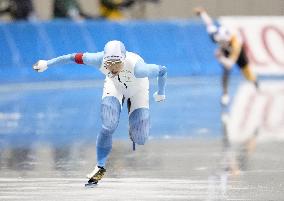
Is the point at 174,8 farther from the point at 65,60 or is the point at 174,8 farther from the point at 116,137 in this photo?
the point at 65,60

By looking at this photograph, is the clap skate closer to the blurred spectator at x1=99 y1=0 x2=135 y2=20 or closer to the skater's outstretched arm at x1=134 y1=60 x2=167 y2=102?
the skater's outstretched arm at x1=134 y1=60 x2=167 y2=102

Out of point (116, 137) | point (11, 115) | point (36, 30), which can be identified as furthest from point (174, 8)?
point (116, 137)

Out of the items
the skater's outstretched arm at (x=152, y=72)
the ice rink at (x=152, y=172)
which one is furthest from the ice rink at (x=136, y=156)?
the skater's outstretched arm at (x=152, y=72)

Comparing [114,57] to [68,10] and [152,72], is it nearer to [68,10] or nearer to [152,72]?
[152,72]

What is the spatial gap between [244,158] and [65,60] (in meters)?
3.58

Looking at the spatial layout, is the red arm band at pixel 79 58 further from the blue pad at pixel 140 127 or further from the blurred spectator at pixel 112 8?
the blurred spectator at pixel 112 8

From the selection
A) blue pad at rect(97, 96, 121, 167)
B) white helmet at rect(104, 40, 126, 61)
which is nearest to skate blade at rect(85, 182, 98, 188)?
blue pad at rect(97, 96, 121, 167)

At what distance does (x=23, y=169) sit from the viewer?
11648 mm

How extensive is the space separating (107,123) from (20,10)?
1442 cm

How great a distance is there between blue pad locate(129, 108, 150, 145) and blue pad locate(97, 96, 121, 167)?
0.85ft

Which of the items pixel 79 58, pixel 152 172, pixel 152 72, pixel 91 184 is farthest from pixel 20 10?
pixel 152 72

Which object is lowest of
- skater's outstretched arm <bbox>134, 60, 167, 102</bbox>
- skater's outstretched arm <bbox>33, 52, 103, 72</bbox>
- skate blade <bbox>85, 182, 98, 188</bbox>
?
skate blade <bbox>85, 182, 98, 188</bbox>

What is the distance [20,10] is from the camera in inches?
938

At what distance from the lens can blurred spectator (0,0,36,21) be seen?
23859 millimetres
